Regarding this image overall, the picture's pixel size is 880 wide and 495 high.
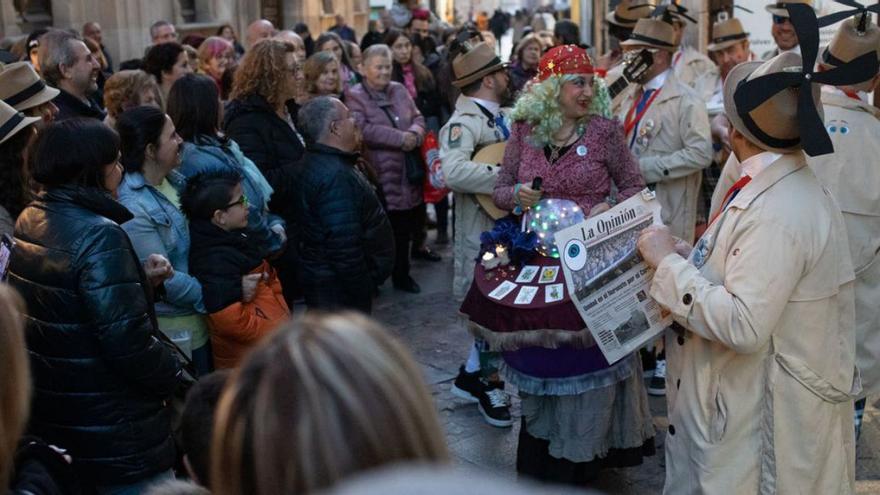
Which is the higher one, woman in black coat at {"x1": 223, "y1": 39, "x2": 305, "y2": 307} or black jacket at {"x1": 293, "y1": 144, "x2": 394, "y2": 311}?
woman in black coat at {"x1": 223, "y1": 39, "x2": 305, "y2": 307}

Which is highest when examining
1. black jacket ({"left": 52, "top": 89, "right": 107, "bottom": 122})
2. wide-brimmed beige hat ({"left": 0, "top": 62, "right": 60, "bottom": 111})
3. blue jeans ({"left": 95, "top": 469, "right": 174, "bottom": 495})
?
wide-brimmed beige hat ({"left": 0, "top": 62, "right": 60, "bottom": 111})

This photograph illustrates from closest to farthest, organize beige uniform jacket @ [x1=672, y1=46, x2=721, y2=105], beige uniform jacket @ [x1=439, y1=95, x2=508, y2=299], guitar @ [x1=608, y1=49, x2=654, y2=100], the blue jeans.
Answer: the blue jeans, beige uniform jacket @ [x1=439, y1=95, x2=508, y2=299], guitar @ [x1=608, y1=49, x2=654, y2=100], beige uniform jacket @ [x1=672, y1=46, x2=721, y2=105]

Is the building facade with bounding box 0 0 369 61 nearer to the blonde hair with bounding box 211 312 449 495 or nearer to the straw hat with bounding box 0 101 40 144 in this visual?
the straw hat with bounding box 0 101 40 144

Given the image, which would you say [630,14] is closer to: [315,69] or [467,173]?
[315,69]

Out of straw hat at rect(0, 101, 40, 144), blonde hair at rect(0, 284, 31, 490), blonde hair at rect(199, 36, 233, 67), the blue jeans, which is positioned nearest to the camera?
blonde hair at rect(0, 284, 31, 490)

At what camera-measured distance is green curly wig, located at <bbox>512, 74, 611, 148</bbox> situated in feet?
16.5

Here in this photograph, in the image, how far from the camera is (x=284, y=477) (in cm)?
148

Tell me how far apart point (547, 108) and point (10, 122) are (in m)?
2.26

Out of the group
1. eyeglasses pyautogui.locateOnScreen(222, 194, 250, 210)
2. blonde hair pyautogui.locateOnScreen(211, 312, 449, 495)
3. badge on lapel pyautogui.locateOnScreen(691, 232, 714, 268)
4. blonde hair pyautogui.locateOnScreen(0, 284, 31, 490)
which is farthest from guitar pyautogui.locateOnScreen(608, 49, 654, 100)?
blonde hair pyautogui.locateOnScreen(211, 312, 449, 495)

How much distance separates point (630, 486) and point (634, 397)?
0.60 meters

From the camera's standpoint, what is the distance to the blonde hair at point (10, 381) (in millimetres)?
2195

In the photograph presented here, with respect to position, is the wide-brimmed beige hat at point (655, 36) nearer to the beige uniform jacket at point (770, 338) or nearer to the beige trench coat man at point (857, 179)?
the beige trench coat man at point (857, 179)

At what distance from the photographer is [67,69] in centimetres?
599

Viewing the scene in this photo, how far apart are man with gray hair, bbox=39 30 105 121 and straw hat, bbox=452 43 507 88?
2.00 meters
